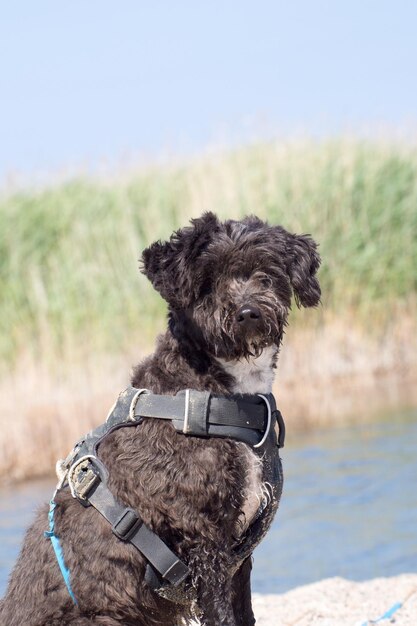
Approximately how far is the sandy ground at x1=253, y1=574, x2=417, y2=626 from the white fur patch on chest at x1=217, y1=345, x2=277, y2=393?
6.64 feet

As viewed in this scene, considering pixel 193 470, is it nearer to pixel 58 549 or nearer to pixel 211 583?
pixel 211 583

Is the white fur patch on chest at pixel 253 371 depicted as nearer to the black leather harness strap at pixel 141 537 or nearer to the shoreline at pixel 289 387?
the black leather harness strap at pixel 141 537

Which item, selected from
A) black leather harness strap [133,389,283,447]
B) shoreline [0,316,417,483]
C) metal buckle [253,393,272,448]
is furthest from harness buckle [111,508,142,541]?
shoreline [0,316,417,483]

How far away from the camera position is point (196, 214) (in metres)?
15.2

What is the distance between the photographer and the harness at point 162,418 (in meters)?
3.98

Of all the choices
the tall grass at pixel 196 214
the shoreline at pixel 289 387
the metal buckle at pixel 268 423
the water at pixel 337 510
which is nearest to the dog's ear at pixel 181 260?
the metal buckle at pixel 268 423

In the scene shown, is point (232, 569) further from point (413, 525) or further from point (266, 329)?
point (413, 525)

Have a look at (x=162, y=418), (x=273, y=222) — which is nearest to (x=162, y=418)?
(x=162, y=418)

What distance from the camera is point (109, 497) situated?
13.3ft

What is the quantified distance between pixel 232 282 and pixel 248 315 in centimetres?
19

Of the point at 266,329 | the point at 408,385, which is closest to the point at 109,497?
the point at 266,329

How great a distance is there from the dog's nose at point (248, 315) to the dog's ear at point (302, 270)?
310 mm

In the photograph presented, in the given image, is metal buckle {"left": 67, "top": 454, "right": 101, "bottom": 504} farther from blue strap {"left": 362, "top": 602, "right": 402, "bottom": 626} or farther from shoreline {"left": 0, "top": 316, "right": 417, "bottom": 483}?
shoreline {"left": 0, "top": 316, "right": 417, "bottom": 483}

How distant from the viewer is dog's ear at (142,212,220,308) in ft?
13.2
